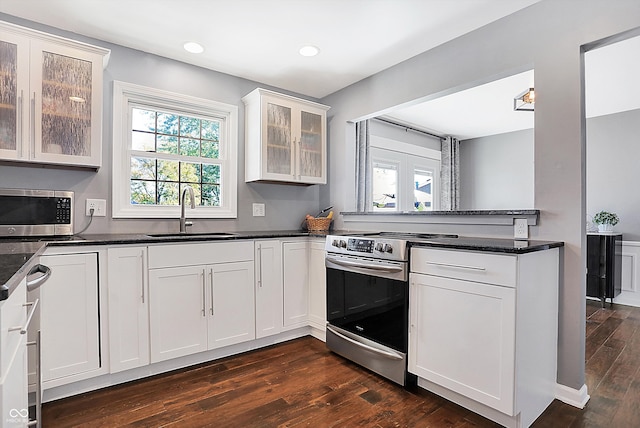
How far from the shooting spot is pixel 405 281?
211cm

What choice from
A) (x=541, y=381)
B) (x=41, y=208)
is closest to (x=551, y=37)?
(x=541, y=381)

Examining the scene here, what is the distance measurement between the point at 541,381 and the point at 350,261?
4.22ft

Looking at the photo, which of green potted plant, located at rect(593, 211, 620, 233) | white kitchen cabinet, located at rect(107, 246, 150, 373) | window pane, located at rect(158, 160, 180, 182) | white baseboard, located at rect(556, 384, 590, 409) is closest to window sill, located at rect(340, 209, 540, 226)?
white baseboard, located at rect(556, 384, 590, 409)

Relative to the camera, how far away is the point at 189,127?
3.13 metres

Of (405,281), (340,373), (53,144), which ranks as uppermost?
(53,144)

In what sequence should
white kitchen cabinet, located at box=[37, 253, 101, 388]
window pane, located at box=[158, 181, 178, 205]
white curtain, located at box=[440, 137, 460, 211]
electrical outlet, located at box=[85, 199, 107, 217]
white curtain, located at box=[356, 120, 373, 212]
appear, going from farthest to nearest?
1. white curtain, located at box=[440, 137, 460, 211]
2. white curtain, located at box=[356, 120, 373, 212]
3. window pane, located at box=[158, 181, 178, 205]
4. electrical outlet, located at box=[85, 199, 107, 217]
5. white kitchen cabinet, located at box=[37, 253, 101, 388]

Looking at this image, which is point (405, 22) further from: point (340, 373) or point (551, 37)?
point (340, 373)

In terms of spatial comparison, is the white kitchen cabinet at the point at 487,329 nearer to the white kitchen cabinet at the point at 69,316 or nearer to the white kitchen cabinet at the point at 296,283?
the white kitchen cabinet at the point at 296,283

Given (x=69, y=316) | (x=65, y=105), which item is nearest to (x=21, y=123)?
(x=65, y=105)

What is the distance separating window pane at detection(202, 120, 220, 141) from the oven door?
1.60 m

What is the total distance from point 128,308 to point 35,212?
2.87 feet

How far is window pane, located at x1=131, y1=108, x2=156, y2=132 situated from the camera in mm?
2852

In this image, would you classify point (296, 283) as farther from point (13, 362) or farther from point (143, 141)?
point (13, 362)

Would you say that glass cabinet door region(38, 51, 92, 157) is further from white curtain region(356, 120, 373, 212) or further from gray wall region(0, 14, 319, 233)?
white curtain region(356, 120, 373, 212)
